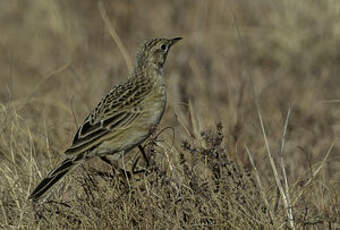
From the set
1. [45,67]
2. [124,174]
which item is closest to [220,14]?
[45,67]

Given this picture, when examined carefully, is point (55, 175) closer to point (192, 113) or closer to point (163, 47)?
point (163, 47)

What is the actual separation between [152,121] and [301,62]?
16.7ft

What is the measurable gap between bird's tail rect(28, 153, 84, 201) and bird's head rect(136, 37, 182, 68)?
1.28 m

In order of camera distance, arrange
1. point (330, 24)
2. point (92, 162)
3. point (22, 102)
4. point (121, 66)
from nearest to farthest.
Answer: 1. point (92, 162)
2. point (22, 102)
3. point (330, 24)
4. point (121, 66)

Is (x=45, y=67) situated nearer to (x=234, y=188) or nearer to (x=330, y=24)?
(x=330, y=24)

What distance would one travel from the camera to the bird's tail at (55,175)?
4.50 meters

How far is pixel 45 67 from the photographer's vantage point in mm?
10633

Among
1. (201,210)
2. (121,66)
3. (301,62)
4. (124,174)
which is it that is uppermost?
(121,66)

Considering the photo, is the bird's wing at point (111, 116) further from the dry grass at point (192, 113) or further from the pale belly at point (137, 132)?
the dry grass at point (192, 113)

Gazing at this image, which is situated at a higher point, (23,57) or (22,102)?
(23,57)

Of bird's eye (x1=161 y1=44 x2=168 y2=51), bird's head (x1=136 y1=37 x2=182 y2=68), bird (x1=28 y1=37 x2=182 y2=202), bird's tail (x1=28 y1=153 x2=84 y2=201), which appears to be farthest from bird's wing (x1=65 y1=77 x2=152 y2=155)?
bird's eye (x1=161 y1=44 x2=168 y2=51)

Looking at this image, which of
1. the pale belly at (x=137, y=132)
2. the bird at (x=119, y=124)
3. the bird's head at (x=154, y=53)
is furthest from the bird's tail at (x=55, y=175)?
the bird's head at (x=154, y=53)

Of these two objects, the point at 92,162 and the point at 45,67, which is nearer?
Result: the point at 92,162

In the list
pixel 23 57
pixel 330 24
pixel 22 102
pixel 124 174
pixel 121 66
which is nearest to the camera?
pixel 124 174
